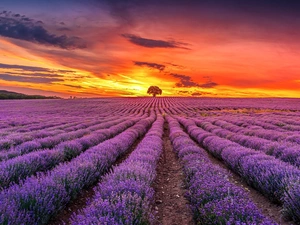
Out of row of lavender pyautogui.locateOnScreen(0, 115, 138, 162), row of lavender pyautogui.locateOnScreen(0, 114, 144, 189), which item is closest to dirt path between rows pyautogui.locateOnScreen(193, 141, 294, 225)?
row of lavender pyautogui.locateOnScreen(0, 114, 144, 189)

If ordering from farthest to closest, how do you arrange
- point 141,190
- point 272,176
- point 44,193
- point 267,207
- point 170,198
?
point 170,198 → point 272,176 → point 267,207 → point 141,190 → point 44,193

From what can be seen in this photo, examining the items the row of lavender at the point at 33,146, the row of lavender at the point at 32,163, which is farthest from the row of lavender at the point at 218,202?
the row of lavender at the point at 33,146

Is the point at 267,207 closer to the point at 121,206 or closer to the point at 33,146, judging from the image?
the point at 121,206

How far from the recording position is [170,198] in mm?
5316

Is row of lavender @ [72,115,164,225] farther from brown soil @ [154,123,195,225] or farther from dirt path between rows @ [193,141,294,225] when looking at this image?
dirt path between rows @ [193,141,294,225]

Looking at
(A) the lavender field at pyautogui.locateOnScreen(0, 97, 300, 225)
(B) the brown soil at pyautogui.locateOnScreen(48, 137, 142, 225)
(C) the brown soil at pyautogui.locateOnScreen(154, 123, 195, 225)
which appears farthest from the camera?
(C) the brown soil at pyautogui.locateOnScreen(154, 123, 195, 225)

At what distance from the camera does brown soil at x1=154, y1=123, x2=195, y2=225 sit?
169 inches

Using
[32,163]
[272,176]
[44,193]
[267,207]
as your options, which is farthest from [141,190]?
[32,163]

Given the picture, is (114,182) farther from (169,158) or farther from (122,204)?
(169,158)

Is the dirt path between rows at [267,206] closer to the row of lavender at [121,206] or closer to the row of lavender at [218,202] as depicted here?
the row of lavender at [218,202]

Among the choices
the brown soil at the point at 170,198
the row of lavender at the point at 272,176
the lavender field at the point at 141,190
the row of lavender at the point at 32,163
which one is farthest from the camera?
the row of lavender at the point at 32,163

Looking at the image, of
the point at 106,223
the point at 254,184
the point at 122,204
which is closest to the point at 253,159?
the point at 254,184

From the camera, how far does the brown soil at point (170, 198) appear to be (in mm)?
4305

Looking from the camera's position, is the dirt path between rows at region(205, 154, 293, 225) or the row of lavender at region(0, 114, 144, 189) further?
the row of lavender at region(0, 114, 144, 189)
